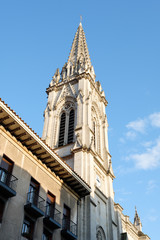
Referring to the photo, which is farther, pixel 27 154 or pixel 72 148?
pixel 72 148

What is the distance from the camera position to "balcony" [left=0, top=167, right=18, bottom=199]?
15.9 metres

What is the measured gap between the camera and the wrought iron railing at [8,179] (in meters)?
16.9

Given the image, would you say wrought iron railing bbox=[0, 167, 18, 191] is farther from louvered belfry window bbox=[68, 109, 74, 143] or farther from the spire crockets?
the spire crockets

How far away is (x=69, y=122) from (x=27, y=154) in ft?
53.8

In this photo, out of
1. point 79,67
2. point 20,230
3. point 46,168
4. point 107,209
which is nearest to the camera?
point 20,230

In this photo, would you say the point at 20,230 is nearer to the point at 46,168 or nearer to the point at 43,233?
the point at 43,233

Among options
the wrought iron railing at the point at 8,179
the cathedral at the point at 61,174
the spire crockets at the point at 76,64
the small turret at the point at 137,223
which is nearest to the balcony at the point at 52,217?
the cathedral at the point at 61,174

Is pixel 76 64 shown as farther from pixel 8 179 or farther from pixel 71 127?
pixel 8 179

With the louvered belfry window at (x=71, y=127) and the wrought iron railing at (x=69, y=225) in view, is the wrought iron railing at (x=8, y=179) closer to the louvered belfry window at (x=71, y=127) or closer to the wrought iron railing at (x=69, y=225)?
the wrought iron railing at (x=69, y=225)

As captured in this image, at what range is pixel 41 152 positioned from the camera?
67.5ft

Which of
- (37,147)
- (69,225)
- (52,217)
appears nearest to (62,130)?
(37,147)

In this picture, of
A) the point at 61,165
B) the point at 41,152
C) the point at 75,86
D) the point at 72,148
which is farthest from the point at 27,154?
the point at 75,86

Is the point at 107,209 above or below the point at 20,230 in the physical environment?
above

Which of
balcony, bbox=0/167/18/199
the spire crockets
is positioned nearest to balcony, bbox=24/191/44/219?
balcony, bbox=0/167/18/199
